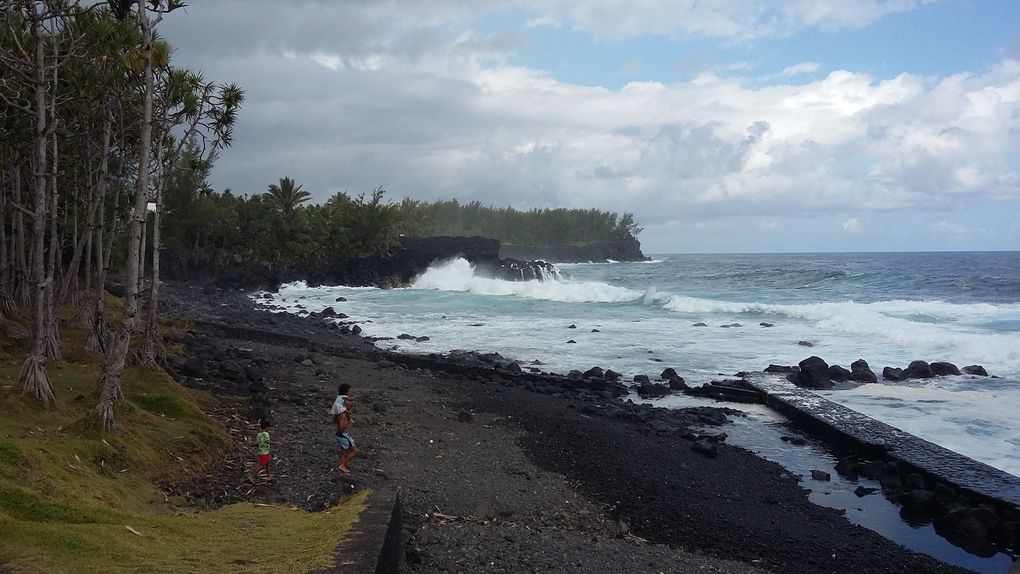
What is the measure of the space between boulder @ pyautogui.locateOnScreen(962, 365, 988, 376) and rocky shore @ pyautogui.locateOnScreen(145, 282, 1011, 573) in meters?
8.96

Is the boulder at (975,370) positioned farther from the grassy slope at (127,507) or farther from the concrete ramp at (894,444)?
the grassy slope at (127,507)

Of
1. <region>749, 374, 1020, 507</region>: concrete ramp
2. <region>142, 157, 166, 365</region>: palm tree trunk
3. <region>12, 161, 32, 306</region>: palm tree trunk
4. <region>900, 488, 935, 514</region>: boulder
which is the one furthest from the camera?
<region>12, 161, 32, 306</region>: palm tree trunk

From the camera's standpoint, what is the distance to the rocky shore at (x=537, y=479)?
7125 mm

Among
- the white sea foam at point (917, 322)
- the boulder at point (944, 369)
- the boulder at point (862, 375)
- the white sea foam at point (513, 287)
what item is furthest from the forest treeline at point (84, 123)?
the white sea foam at point (513, 287)

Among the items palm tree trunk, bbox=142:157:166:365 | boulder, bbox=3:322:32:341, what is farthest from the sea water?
boulder, bbox=3:322:32:341

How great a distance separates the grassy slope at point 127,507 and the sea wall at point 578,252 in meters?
100

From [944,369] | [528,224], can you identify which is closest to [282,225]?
[944,369]

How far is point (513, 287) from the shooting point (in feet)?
178

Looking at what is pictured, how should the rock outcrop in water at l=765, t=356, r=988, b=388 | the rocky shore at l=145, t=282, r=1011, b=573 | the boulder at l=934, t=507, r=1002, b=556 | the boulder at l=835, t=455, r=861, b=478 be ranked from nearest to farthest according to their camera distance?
the rocky shore at l=145, t=282, r=1011, b=573 < the boulder at l=934, t=507, r=1002, b=556 < the boulder at l=835, t=455, r=861, b=478 < the rock outcrop in water at l=765, t=356, r=988, b=388

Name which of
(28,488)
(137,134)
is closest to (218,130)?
(137,134)

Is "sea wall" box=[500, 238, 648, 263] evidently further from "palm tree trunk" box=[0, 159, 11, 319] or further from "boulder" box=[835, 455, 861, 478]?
"boulder" box=[835, 455, 861, 478]

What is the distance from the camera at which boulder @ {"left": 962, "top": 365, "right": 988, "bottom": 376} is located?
61.8ft

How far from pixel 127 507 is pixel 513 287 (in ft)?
159

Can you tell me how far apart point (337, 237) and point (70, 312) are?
44239 millimetres
